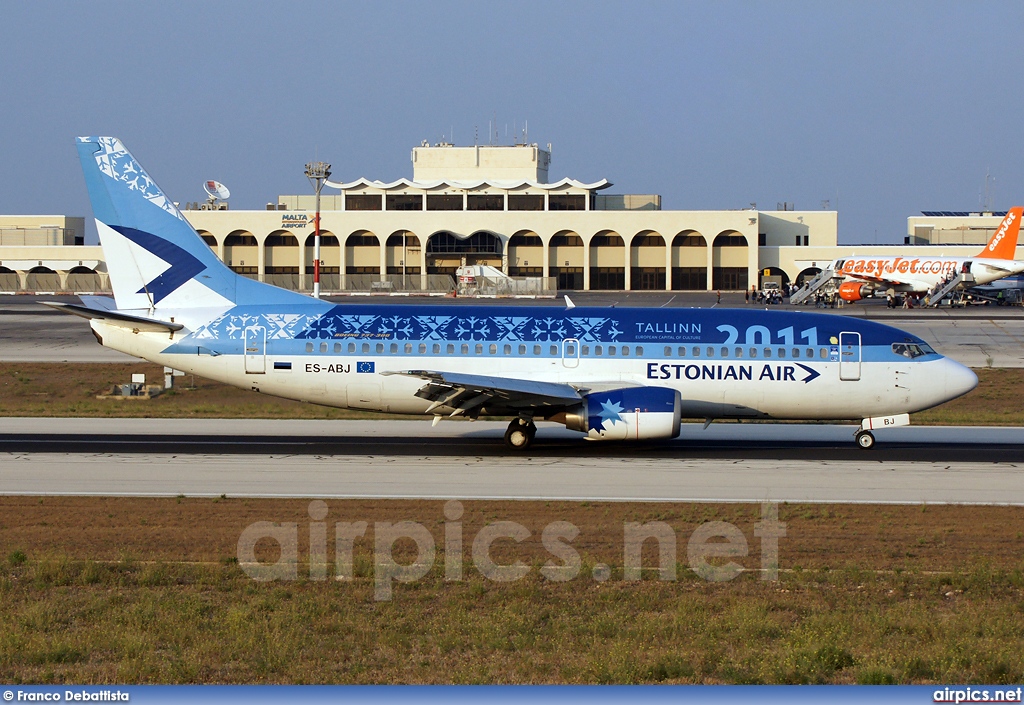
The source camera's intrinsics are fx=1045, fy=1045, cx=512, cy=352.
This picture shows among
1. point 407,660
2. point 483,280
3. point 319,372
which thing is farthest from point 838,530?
point 483,280

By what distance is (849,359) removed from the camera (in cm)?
2773

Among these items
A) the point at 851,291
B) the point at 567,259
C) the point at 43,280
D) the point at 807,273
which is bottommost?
the point at 851,291

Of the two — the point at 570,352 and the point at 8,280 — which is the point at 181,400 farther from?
the point at 8,280

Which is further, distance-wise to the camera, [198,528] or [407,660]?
[198,528]

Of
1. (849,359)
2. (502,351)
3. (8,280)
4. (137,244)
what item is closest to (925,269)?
(849,359)

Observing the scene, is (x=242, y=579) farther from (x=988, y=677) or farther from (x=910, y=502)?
(x=910, y=502)

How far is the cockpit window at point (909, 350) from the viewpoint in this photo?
91.8ft

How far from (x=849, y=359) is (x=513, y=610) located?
17.4m

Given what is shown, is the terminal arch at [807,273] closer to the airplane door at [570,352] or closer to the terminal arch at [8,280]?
the terminal arch at [8,280]

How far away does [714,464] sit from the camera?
2558 cm

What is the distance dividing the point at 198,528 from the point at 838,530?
11.2 metres

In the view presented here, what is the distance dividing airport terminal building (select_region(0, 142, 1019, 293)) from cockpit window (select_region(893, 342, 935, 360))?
89.7 m

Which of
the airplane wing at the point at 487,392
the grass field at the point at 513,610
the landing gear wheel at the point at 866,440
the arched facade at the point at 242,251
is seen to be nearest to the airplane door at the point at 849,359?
the landing gear wheel at the point at 866,440

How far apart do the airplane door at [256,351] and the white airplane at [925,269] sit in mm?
75342
